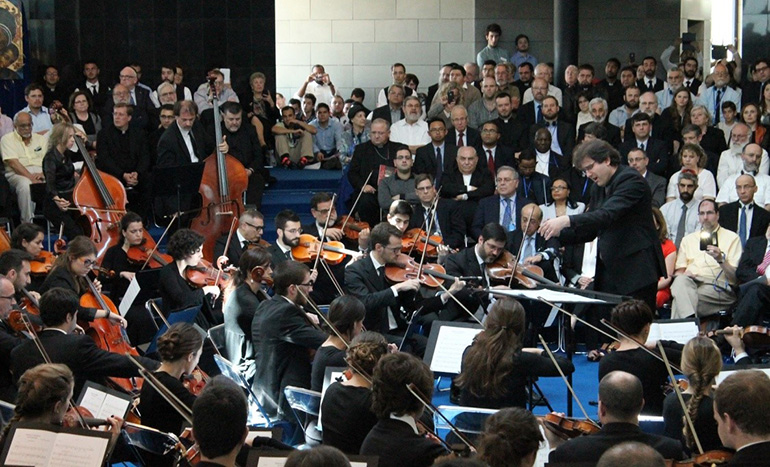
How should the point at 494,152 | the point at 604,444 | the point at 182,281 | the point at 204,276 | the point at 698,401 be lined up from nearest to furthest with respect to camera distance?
the point at 604,444, the point at 698,401, the point at 182,281, the point at 204,276, the point at 494,152

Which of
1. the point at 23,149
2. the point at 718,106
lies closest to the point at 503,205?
the point at 718,106

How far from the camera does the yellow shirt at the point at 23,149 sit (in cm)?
947

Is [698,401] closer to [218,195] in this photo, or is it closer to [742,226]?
[742,226]

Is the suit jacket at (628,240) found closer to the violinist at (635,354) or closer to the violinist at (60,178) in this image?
the violinist at (635,354)

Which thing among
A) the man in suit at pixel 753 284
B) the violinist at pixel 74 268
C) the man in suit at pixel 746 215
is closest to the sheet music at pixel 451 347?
the violinist at pixel 74 268

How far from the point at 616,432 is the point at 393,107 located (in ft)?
24.1

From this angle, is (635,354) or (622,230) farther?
(622,230)

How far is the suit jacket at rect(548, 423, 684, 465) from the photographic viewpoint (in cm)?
364

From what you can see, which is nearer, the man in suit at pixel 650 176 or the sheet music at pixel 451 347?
the sheet music at pixel 451 347

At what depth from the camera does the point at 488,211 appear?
8680mm

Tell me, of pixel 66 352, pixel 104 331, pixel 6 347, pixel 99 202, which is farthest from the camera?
pixel 99 202

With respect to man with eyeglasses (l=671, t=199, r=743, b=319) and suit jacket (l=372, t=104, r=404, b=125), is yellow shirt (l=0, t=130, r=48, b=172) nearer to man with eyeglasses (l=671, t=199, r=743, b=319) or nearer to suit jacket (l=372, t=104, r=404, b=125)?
suit jacket (l=372, t=104, r=404, b=125)

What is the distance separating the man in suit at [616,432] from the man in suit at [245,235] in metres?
4.31

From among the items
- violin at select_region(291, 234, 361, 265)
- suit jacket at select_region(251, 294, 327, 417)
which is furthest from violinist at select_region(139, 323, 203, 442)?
violin at select_region(291, 234, 361, 265)
